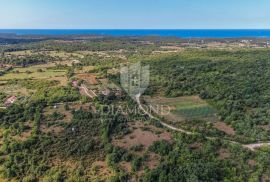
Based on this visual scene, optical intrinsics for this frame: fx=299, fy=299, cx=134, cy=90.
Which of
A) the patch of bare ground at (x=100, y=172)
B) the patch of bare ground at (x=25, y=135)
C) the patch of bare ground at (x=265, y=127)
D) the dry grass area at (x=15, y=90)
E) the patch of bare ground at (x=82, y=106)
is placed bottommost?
the patch of bare ground at (x=100, y=172)

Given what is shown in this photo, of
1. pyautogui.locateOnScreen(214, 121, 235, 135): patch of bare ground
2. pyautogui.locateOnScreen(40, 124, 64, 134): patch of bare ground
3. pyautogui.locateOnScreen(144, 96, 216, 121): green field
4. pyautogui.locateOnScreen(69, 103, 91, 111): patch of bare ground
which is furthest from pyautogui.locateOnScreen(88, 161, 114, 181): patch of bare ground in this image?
pyautogui.locateOnScreen(214, 121, 235, 135): patch of bare ground

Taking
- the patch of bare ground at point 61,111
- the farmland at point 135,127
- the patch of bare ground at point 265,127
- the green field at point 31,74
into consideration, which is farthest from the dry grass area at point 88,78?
the patch of bare ground at point 265,127

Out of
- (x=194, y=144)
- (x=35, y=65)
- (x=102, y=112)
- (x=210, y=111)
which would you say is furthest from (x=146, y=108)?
(x=35, y=65)

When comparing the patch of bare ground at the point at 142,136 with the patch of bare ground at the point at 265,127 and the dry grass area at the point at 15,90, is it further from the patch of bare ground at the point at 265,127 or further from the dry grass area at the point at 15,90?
the dry grass area at the point at 15,90

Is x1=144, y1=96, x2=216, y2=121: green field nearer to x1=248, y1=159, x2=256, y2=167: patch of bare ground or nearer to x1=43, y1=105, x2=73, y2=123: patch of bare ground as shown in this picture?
x1=248, y1=159, x2=256, y2=167: patch of bare ground

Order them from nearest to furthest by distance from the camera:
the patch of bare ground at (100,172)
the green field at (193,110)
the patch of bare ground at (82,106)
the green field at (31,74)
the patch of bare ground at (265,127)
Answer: the patch of bare ground at (100,172) → the patch of bare ground at (265,127) → the green field at (193,110) → the patch of bare ground at (82,106) → the green field at (31,74)

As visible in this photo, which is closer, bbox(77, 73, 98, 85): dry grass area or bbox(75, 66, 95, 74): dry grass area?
bbox(77, 73, 98, 85): dry grass area

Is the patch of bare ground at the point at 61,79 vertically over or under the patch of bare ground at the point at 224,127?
over
